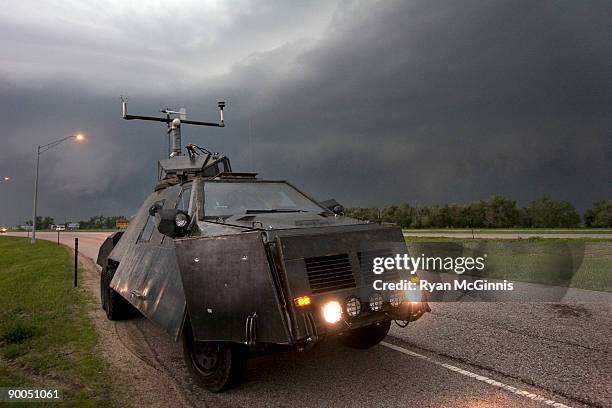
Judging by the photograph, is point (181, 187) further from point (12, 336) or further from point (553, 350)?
point (553, 350)

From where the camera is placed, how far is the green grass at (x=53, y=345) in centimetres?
452

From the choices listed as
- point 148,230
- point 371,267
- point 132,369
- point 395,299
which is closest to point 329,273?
point 371,267

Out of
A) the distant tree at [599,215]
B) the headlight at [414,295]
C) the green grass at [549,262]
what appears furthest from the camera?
the distant tree at [599,215]

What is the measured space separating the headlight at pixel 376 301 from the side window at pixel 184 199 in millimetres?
2523

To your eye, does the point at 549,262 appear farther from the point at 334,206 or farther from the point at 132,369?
the point at 132,369

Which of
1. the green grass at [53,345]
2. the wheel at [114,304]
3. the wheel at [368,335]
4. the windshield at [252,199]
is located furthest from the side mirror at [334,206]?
the wheel at [114,304]

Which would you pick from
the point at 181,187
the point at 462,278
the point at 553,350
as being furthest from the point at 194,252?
the point at 462,278

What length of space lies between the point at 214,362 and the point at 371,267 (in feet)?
5.90

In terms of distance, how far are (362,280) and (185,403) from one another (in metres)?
1.97

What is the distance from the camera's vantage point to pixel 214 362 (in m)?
4.28

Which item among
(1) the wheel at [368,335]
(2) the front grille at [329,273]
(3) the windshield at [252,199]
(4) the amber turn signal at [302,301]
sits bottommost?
(1) the wheel at [368,335]

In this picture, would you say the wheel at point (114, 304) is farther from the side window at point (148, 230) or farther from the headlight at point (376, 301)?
the headlight at point (376, 301)

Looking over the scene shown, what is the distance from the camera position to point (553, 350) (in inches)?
211

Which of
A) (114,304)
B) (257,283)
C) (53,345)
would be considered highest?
(257,283)
